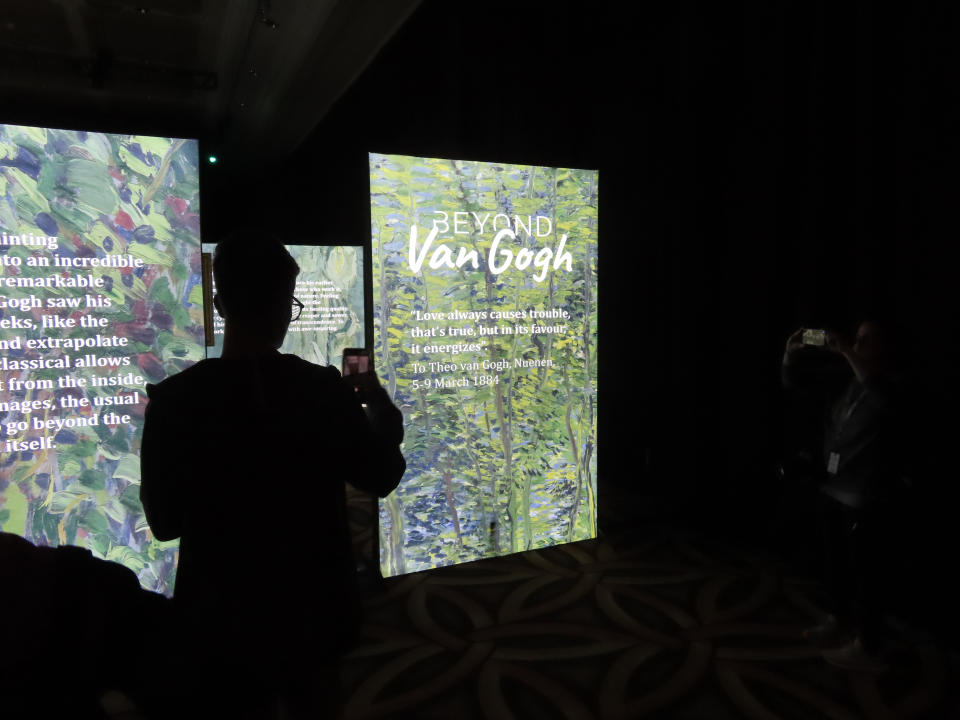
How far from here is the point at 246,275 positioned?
1211mm

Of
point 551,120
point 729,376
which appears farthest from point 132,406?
point 551,120

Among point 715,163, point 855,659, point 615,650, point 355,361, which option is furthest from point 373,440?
point 715,163

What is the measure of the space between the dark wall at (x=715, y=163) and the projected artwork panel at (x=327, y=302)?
3.67 ft

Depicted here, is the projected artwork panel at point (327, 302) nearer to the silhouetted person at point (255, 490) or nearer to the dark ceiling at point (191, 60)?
the dark ceiling at point (191, 60)

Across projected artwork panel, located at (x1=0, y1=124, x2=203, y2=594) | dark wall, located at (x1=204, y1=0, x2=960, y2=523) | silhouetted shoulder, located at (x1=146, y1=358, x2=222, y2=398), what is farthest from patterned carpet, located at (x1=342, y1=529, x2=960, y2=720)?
silhouetted shoulder, located at (x1=146, y1=358, x2=222, y2=398)

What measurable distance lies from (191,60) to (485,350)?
471 cm

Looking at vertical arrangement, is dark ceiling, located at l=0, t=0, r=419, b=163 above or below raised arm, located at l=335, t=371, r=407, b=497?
above

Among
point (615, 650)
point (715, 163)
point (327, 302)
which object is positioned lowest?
point (615, 650)

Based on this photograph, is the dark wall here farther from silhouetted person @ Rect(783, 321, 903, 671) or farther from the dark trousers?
the dark trousers

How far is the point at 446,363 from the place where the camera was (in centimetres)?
349

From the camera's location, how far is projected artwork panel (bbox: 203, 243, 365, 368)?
529cm

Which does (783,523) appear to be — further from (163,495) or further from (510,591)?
(163,495)

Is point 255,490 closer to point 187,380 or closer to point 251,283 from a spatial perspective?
point 187,380

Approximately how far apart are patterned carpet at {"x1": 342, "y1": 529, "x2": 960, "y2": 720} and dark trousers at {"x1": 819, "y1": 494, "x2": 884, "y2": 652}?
0.75ft
